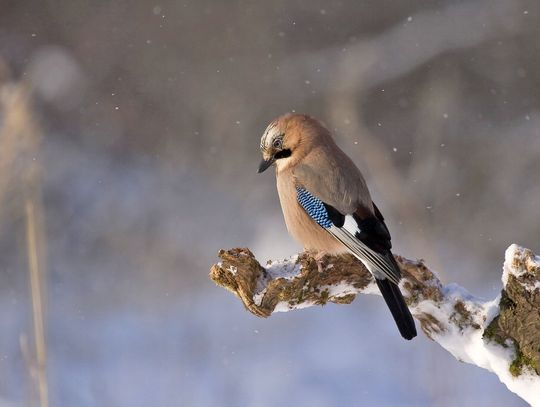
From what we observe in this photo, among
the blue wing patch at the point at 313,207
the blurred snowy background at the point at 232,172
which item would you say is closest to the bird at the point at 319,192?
the blue wing patch at the point at 313,207

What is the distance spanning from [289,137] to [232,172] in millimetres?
3181

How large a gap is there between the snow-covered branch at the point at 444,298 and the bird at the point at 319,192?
0.31 ft

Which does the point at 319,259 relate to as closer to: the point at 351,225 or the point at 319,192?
the point at 351,225

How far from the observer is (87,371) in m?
4.49

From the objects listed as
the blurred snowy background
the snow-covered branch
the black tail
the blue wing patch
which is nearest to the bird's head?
the blue wing patch

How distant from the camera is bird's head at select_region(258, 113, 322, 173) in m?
2.63

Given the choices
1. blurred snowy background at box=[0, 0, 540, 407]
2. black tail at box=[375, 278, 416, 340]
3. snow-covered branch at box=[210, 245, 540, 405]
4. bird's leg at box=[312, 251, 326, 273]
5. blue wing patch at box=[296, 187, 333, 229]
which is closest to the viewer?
snow-covered branch at box=[210, 245, 540, 405]

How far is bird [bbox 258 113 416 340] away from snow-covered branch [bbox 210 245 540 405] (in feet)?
0.31

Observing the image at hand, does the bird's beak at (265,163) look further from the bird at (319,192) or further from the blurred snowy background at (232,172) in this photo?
the blurred snowy background at (232,172)

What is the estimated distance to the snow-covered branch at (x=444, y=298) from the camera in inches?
79.9

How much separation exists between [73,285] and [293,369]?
1.65m

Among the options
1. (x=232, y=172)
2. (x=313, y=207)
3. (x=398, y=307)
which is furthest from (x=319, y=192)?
(x=232, y=172)

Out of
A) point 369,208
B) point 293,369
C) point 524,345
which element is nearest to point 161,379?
point 293,369

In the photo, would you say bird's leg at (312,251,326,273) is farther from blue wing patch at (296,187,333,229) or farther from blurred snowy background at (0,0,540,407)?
blurred snowy background at (0,0,540,407)
